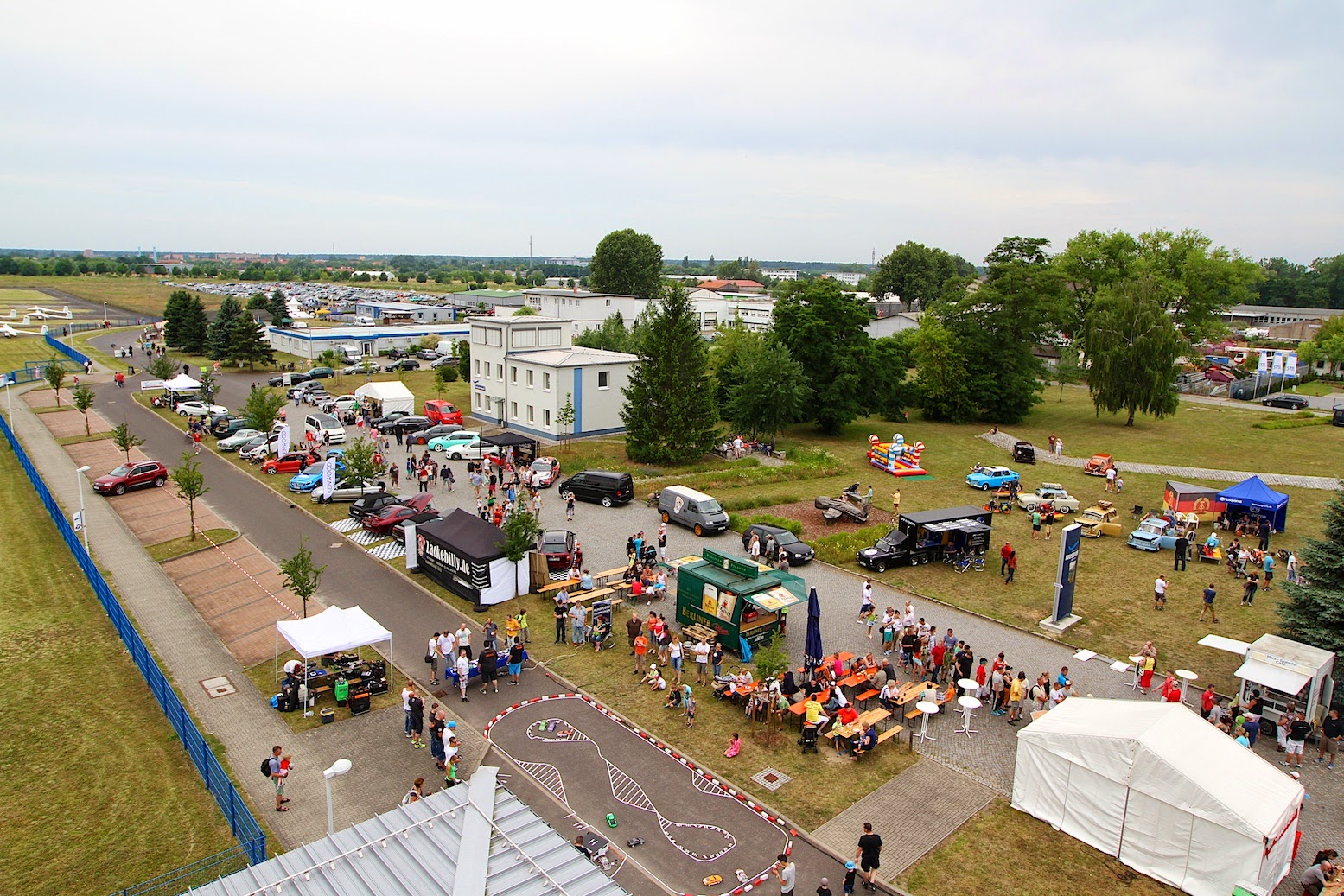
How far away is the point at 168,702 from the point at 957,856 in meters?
14.9

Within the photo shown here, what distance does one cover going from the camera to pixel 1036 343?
190 feet

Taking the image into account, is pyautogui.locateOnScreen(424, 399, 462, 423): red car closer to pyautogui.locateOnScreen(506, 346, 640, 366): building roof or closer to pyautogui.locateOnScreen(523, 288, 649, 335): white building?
pyautogui.locateOnScreen(506, 346, 640, 366): building roof

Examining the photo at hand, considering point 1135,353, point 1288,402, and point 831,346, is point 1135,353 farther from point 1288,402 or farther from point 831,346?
point 1288,402

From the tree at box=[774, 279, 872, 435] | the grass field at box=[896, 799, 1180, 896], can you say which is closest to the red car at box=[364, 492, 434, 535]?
the grass field at box=[896, 799, 1180, 896]

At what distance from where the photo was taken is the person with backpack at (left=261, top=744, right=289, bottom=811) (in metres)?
13.8

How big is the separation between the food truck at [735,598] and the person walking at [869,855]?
734 cm

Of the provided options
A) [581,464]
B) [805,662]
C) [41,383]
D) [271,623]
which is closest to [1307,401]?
[581,464]

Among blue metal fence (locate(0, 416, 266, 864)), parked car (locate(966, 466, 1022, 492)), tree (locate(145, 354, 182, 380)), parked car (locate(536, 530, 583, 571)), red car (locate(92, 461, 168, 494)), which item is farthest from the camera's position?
tree (locate(145, 354, 182, 380))

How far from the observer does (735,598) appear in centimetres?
1969

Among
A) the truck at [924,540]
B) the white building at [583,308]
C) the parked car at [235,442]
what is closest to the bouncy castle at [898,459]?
the truck at [924,540]

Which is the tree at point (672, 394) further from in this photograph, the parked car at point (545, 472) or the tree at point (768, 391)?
the tree at point (768, 391)

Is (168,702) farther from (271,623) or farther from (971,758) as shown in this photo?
(971,758)

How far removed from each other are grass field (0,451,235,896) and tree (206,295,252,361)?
57104 millimetres

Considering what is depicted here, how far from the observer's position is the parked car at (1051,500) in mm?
32969
